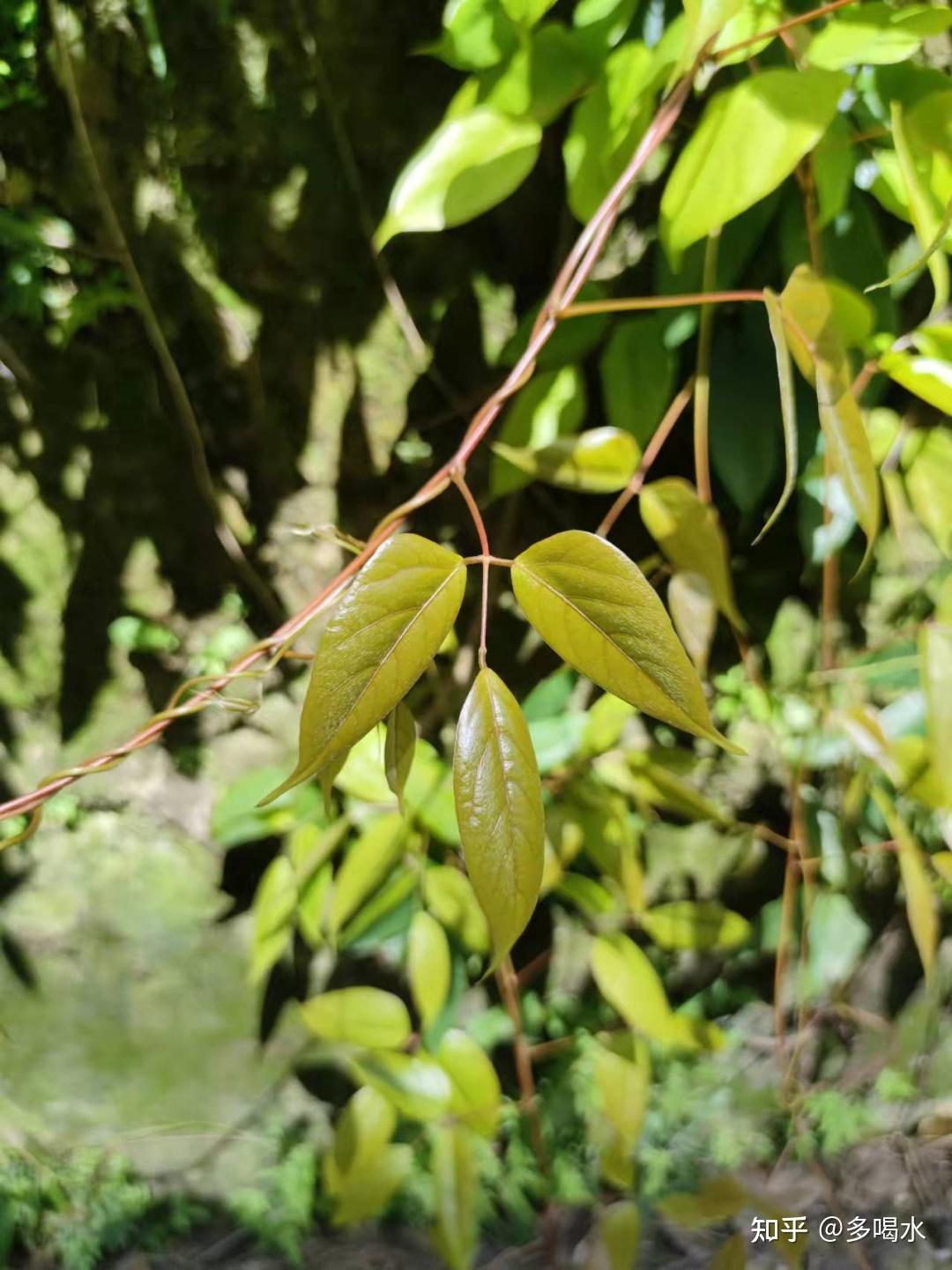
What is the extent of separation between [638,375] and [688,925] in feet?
1.65

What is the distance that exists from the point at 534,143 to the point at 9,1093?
1.01 metres

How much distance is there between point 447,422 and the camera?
722mm

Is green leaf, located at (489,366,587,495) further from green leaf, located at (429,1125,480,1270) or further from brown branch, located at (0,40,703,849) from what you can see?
green leaf, located at (429,1125,480,1270)

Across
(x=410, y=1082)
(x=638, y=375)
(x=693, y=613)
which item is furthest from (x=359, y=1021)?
(x=638, y=375)

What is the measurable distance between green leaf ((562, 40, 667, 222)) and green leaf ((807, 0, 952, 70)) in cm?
9

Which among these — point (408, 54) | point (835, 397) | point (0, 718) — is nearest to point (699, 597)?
point (835, 397)

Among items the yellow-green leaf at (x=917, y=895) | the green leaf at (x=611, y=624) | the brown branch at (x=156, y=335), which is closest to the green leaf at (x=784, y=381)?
the green leaf at (x=611, y=624)

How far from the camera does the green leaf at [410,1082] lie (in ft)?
2.27

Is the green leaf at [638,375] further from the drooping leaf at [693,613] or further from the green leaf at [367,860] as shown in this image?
the green leaf at [367,860]

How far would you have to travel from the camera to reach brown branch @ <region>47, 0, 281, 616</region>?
0.61 metres

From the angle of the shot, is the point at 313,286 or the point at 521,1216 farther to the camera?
the point at 521,1216

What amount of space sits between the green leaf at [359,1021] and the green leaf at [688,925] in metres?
0.25

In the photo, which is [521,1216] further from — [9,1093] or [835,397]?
[835,397]

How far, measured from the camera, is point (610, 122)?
1.71ft
